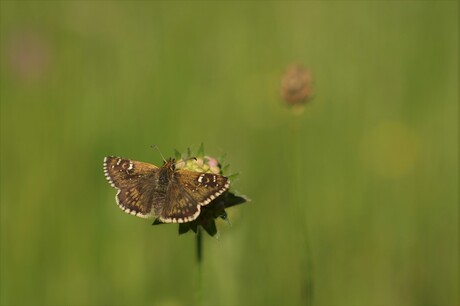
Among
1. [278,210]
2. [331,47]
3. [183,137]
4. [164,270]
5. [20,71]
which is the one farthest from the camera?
[331,47]

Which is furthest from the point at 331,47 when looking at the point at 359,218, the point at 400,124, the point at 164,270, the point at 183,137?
the point at 164,270

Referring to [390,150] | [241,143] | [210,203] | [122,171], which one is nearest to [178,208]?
[210,203]

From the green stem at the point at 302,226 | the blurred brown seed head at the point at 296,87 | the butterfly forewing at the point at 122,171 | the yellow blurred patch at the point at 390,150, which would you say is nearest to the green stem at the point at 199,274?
the butterfly forewing at the point at 122,171

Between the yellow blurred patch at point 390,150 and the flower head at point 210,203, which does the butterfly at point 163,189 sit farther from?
the yellow blurred patch at point 390,150

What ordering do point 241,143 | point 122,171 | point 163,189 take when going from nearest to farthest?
point 163,189 < point 122,171 < point 241,143

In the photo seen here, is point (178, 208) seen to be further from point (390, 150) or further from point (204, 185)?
point (390, 150)

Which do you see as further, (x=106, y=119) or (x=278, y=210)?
(x=106, y=119)

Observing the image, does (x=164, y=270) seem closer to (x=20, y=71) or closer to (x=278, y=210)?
(x=278, y=210)
